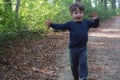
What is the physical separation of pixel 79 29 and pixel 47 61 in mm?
3611

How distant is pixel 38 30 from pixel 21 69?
729 cm

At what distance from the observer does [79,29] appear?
693 cm

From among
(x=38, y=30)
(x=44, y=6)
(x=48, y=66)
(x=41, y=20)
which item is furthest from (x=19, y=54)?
(x=44, y=6)

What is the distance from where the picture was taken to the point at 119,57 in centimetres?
1146

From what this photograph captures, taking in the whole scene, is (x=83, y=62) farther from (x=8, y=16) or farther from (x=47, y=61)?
(x=8, y=16)

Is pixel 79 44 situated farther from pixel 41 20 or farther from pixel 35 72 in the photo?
pixel 41 20

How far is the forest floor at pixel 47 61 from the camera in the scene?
845 centimetres

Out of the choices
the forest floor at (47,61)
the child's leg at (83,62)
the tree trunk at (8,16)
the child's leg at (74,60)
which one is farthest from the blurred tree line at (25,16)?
the child's leg at (83,62)

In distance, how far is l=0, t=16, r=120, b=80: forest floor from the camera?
27.7 feet

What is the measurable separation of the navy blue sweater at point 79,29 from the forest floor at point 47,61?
1.67 m

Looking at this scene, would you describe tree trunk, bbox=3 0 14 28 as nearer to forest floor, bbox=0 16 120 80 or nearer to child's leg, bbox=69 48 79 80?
forest floor, bbox=0 16 120 80

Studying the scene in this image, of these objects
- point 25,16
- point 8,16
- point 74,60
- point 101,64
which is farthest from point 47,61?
point 25,16

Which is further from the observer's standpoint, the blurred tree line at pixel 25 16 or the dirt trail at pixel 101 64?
the blurred tree line at pixel 25 16

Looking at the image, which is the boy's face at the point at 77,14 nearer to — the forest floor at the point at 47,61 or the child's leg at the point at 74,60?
the child's leg at the point at 74,60
